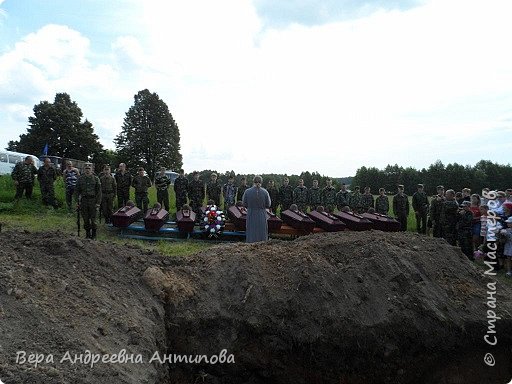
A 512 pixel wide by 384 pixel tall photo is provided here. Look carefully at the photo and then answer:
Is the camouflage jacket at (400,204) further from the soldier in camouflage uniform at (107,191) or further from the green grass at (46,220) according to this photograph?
the soldier in camouflage uniform at (107,191)

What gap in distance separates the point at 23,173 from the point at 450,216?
13.7 metres

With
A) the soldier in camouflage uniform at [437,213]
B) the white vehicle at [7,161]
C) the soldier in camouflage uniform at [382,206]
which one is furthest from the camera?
the white vehicle at [7,161]

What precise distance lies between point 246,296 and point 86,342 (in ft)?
8.41

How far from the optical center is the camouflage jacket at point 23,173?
48.4 ft

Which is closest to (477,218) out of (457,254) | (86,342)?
(457,254)

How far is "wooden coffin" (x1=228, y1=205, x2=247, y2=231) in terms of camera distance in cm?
1260

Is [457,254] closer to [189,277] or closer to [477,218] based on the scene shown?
[477,218]

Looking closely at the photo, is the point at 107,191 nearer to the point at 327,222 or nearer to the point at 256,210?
the point at 256,210

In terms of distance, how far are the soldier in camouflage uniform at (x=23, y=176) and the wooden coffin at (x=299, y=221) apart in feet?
29.7

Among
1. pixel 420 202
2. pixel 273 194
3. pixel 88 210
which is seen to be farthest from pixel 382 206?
pixel 88 210

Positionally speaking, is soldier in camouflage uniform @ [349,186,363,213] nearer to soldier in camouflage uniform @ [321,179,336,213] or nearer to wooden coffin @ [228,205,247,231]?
soldier in camouflage uniform @ [321,179,336,213]

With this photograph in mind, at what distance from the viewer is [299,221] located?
1260 cm

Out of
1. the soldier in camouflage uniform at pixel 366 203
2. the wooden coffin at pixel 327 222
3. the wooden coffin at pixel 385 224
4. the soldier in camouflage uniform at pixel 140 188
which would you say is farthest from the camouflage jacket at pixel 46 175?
the soldier in camouflage uniform at pixel 366 203

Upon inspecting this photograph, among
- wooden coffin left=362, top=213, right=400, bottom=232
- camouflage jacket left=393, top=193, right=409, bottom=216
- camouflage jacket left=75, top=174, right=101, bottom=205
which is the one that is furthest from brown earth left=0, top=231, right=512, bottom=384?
camouflage jacket left=393, top=193, right=409, bottom=216
